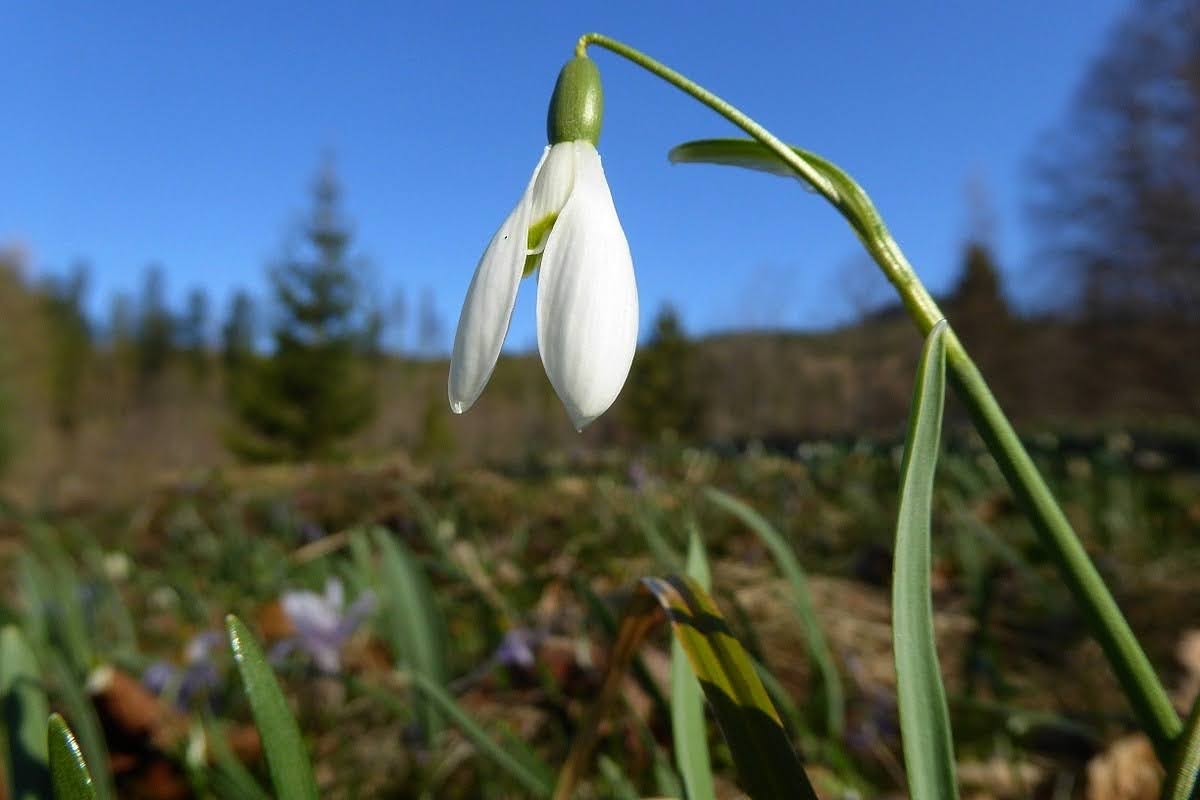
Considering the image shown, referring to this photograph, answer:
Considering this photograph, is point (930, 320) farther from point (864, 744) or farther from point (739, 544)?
point (739, 544)

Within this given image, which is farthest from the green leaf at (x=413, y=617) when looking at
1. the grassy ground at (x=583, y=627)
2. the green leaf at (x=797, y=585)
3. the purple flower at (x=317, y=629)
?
the green leaf at (x=797, y=585)

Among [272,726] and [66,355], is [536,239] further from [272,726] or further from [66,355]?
[66,355]

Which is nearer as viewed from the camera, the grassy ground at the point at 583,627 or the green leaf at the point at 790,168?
the green leaf at the point at 790,168

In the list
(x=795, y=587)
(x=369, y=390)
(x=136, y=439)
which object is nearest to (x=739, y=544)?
(x=795, y=587)

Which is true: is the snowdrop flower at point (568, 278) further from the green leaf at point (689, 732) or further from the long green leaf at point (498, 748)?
the long green leaf at point (498, 748)

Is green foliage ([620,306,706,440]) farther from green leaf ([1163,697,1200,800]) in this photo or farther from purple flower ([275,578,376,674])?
green leaf ([1163,697,1200,800])
